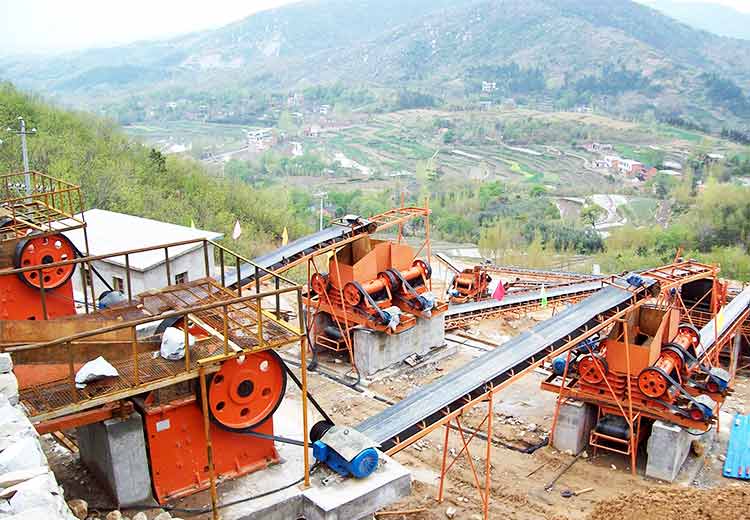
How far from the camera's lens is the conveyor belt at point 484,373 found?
10969 mm

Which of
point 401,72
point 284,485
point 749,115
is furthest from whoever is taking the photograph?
point 401,72

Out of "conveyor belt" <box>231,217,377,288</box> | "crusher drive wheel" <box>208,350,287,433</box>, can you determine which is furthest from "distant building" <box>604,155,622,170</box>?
"crusher drive wheel" <box>208,350,287,433</box>

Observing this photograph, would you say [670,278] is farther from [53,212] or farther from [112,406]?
[53,212]

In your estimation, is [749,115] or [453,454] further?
[749,115]

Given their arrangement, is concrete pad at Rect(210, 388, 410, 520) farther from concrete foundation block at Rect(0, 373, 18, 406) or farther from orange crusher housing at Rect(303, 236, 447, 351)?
orange crusher housing at Rect(303, 236, 447, 351)

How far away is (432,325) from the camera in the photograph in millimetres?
20266

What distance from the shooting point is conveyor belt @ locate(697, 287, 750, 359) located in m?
16.8

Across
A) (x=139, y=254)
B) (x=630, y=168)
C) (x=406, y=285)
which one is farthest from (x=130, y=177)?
(x=630, y=168)

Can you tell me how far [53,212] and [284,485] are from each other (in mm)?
8543

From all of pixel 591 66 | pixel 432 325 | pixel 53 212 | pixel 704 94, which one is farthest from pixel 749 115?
pixel 53 212

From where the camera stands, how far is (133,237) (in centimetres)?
2019

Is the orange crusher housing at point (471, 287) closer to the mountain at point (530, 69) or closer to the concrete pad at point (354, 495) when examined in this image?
the concrete pad at point (354, 495)

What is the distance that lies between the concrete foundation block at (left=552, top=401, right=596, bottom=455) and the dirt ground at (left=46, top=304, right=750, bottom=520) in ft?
0.86

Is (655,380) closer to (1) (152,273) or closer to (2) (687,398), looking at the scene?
(2) (687,398)
